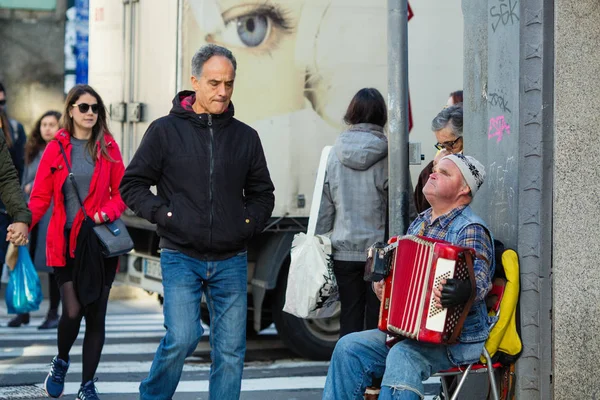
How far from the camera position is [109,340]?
10000mm

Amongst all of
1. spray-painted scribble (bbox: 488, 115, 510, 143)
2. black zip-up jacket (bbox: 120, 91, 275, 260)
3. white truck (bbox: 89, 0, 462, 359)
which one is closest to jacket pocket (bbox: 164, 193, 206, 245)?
black zip-up jacket (bbox: 120, 91, 275, 260)

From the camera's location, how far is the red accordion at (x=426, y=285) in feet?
16.5

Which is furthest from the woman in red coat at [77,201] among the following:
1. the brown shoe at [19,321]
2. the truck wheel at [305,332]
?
the brown shoe at [19,321]

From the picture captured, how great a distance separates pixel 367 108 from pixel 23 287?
3.61 metres

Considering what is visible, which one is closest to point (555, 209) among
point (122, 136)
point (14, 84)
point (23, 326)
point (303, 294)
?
point (303, 294)

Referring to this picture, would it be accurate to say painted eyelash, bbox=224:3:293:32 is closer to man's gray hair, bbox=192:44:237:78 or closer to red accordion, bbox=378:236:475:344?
man's gray hair, bbox=192:44:237:78

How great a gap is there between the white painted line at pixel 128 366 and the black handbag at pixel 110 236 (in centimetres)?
166

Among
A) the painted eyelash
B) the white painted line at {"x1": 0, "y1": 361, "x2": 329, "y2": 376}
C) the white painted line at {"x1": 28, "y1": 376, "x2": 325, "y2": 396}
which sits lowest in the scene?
the white painted line at {"x1": 28, "y1": 376, "x2": 325, "y2": 396}

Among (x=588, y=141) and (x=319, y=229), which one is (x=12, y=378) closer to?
(x=319, y=229)

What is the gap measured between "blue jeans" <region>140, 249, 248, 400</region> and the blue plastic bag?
386 cm

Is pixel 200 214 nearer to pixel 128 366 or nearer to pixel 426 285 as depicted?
pixel 426 285

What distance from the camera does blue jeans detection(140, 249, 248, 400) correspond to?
18.4 ft

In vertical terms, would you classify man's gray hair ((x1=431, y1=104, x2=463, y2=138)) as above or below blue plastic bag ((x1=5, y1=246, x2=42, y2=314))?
above

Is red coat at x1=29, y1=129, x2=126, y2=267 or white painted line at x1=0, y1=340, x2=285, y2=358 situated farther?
white painted line at x1=0, y1=340, x2=285, y2=358
